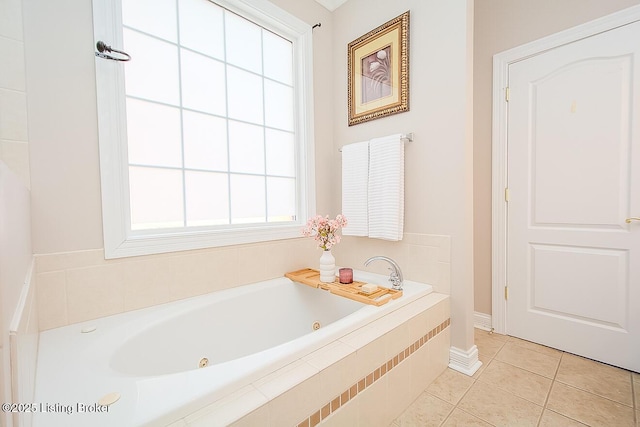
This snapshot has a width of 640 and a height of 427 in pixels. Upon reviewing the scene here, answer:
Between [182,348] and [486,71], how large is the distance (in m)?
2.80

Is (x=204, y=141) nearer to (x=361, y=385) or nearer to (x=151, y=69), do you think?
(x=151, y=69)

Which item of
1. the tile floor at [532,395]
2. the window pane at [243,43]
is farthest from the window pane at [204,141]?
the tile floor at [532,395]

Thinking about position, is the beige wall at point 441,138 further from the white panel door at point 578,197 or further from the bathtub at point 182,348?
the white panel door at point 578,197

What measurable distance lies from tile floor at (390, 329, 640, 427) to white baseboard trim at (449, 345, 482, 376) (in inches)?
1.3

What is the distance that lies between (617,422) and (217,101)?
2672 mm

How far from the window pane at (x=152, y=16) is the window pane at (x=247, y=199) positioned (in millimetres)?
888

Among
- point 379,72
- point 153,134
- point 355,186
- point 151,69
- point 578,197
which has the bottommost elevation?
point 578,197

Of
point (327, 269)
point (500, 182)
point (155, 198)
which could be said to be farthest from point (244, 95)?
point (500, 182)

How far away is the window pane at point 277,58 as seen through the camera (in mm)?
1974

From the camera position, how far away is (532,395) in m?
1.40

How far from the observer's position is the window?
1.31 meters

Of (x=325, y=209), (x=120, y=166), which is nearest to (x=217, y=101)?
(x=120, y=166)

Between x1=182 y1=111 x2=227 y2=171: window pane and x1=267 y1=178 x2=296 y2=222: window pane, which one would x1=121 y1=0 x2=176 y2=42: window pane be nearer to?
x1=182 y1=111 x2=227 y2=171: window pane

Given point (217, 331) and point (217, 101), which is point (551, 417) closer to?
point (217, 331)
